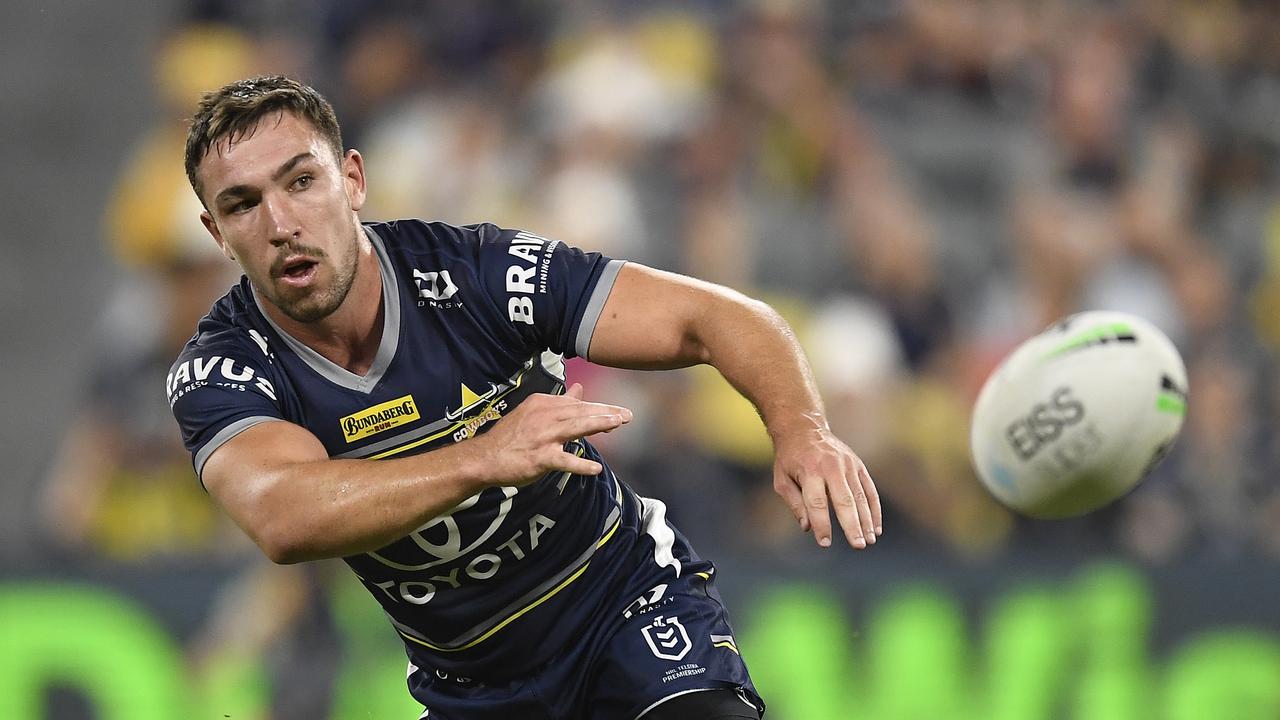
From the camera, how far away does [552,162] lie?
928 centimetres

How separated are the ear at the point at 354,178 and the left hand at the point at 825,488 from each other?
1.31m

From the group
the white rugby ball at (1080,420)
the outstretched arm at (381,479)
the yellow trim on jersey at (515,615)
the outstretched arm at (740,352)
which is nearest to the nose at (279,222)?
the outstretched arm at (381,479)

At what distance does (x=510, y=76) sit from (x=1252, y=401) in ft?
15.6

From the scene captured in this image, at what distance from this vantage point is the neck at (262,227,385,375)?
4.17m

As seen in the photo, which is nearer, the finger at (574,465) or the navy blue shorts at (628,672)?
the finger at (574,465)

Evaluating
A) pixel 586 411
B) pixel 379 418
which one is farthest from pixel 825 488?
pixel 379 418

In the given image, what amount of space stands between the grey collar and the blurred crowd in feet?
Answer: 11.9

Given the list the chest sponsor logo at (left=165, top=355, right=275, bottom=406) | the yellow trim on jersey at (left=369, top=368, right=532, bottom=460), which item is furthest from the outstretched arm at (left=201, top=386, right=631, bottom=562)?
the yellow trim on jersey at (left=369, top=368, right=532, bottom=460)

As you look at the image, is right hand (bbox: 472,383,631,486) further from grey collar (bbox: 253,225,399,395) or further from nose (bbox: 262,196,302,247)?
nose (bbox: 262,196,302,247)

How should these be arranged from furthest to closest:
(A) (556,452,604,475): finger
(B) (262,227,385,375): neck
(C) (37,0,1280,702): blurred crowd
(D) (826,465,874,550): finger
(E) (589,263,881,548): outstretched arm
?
(C) (37,0,1280,702): blurred crowd < (B) (262,227,385,375): neck < (E) (589,263,881,548): outstretched arm < (D) (826,465,874,550): finger < (A) (556,452,604,475): finger

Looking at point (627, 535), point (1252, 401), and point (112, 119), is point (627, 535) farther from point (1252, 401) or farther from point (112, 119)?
point (112, 119)

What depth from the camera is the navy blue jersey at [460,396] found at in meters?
4.12

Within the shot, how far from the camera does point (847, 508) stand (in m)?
3.66

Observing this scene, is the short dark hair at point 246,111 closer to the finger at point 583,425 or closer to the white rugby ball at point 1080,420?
the finger at point 583,425
